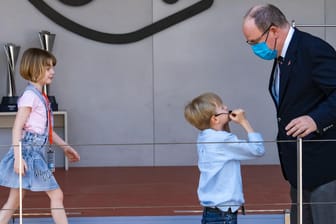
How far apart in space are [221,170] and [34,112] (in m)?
0.79

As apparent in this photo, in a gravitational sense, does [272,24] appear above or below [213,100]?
above

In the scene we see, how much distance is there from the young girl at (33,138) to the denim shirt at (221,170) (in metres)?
0.60

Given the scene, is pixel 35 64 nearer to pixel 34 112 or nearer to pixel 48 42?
pixel 34 112

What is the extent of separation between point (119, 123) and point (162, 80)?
429mm

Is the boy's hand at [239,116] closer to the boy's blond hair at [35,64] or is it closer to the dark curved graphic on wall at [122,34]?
the boy's blond hair at [35,64]

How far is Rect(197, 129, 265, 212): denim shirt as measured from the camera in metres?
2.15

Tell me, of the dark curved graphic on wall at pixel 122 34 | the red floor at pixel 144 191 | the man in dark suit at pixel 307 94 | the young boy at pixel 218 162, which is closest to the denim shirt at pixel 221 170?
the young boy at pixel 218 162

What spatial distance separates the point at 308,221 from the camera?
209cm

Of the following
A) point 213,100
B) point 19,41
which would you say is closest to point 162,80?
point 19,41

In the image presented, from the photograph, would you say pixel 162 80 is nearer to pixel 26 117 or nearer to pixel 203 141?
pixel 26 117

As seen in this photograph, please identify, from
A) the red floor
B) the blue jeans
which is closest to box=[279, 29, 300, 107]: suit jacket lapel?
the blue jeans

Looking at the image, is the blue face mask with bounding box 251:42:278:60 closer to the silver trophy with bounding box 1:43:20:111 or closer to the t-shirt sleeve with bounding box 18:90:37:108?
the t-shirt sleeve with bounding box 18:90:37:108

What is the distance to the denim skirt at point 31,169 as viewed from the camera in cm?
251

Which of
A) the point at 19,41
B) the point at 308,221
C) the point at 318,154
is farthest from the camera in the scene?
the point at 19,41
